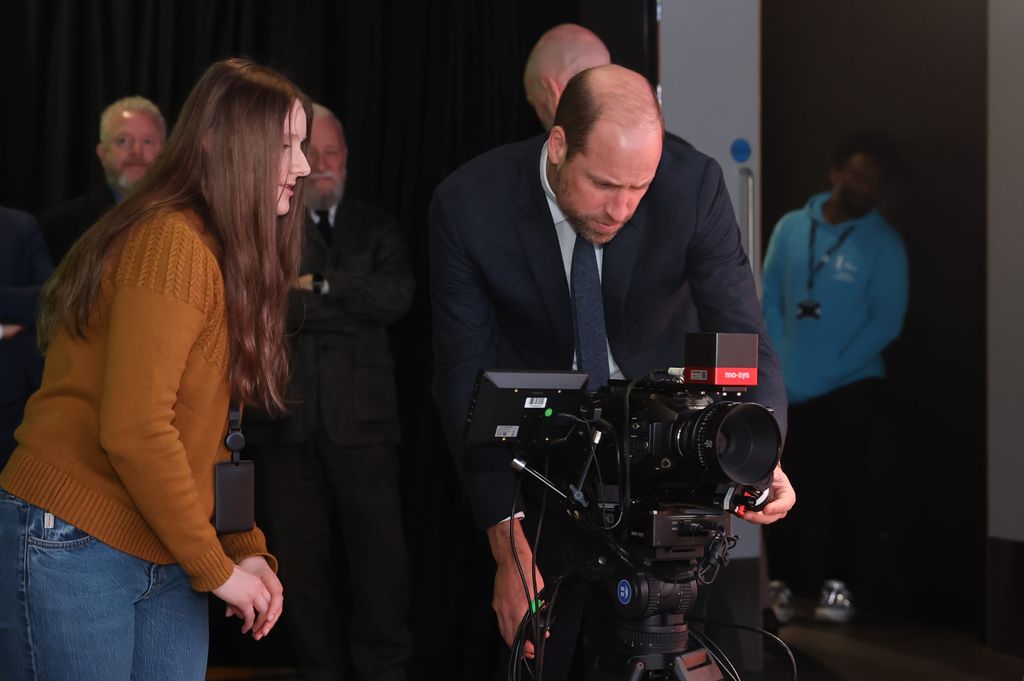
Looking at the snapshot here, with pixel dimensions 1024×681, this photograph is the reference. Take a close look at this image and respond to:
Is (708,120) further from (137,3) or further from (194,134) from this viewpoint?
(194,134)

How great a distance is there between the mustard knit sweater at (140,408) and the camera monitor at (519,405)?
37 cm

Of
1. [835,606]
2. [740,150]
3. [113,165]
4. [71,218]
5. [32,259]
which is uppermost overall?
[740,150]

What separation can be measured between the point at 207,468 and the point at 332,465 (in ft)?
6.35

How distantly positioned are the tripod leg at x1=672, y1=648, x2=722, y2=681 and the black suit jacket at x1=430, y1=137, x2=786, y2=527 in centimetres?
63

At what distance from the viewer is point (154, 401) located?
139 cm

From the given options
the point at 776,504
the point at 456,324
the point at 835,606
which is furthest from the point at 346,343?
the point at 835,606

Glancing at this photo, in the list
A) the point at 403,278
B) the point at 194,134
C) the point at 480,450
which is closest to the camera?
Answer: the point at 194,134

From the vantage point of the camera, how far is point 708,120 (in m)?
3.72

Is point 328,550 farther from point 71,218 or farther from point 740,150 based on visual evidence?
point 740,150

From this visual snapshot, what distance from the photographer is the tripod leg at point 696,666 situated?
1630 millimetres

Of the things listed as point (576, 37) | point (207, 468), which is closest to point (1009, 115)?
point (576, 37)

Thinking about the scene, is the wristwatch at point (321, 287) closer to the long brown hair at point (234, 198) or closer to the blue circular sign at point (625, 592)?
the long brown hair at point (234, 198)

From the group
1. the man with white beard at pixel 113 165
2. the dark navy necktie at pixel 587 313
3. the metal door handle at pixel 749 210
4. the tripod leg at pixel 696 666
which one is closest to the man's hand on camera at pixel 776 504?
the tripod leg at pixel 696 666

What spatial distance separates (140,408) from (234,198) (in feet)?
1.06
